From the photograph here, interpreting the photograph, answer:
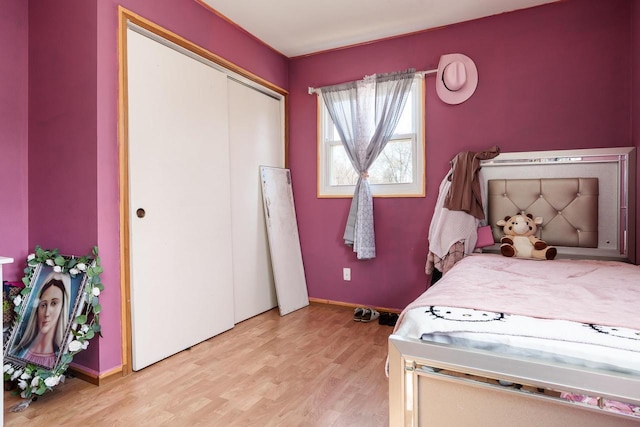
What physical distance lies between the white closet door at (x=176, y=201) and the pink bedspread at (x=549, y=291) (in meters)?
1.69

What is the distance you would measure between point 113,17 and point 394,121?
215cm

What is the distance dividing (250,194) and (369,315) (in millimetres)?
1478

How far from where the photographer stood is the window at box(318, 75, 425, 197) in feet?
10.2

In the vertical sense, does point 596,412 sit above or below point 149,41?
below

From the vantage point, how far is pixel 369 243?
315cm

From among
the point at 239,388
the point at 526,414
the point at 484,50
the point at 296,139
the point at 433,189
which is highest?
the point at 484,50

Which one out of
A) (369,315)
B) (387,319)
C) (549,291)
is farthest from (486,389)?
(369,315)

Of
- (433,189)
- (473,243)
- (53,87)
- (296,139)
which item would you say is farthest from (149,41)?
(473,243)

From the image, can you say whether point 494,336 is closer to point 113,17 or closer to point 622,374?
point 622,374

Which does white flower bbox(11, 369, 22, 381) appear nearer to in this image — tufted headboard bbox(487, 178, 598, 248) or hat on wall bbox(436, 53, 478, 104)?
tufted headboard bbox(487, 178, 598, 248)

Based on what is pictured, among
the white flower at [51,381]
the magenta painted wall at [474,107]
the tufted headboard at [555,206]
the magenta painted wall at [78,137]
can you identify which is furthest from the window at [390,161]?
the white flower at [51,381]

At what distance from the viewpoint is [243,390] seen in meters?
1.93

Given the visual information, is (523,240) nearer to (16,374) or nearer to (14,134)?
(16,374)

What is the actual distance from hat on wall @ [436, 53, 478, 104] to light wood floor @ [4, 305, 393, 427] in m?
2.01
